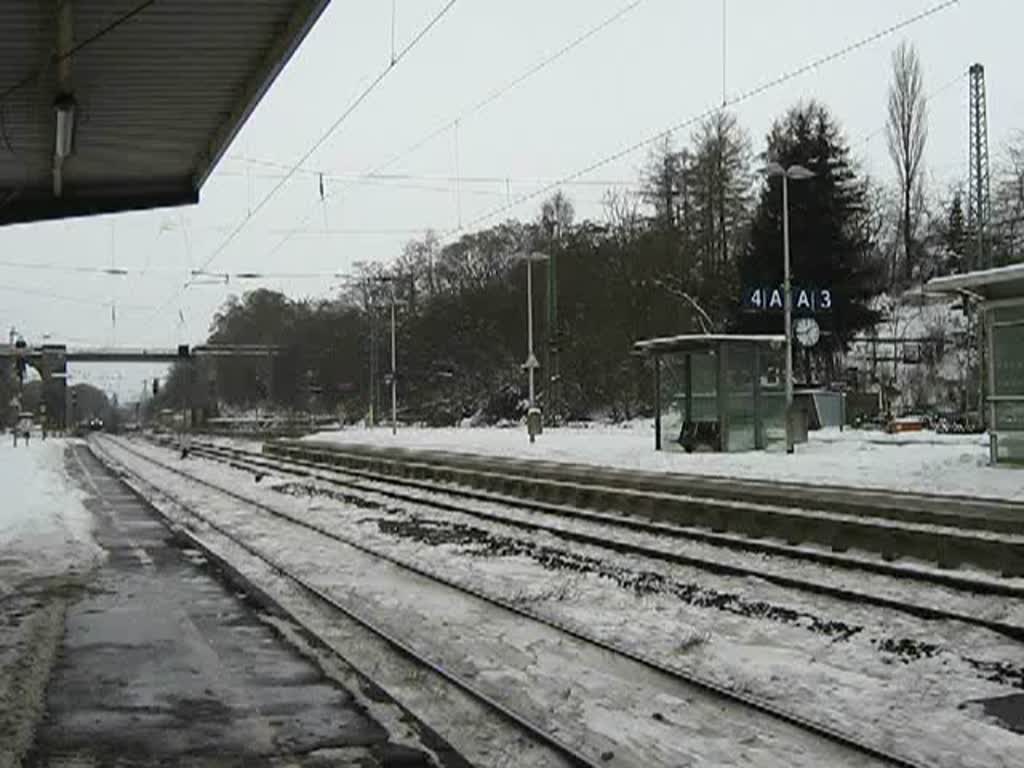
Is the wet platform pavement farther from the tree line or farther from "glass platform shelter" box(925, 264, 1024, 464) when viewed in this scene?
the tree line

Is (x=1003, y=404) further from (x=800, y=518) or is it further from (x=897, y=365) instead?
(x=897, y=365)

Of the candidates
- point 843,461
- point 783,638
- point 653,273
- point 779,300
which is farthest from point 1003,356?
point 653,273

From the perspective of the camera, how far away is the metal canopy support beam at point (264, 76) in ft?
34.1

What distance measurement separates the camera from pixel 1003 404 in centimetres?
2289

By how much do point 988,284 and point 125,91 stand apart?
15.8m

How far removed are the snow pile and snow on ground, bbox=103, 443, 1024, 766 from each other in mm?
3940

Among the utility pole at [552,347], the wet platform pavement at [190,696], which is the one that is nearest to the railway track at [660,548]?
the wet platform pavement at [190,696]

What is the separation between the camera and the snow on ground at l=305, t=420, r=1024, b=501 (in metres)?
21.2

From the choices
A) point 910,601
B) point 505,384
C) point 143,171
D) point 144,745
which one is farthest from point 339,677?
point 505,384

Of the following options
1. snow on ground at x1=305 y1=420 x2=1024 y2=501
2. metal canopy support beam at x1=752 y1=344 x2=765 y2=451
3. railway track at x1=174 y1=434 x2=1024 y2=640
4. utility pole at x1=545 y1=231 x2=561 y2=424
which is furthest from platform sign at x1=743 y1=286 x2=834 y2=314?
utility pole at x1=545 y1=231 x2=561 y2=424

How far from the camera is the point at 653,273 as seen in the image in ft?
230

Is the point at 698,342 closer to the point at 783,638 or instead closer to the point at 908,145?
the point at 783,638

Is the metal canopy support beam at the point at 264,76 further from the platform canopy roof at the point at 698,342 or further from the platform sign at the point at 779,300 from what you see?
the platform sign at the point at 779,300

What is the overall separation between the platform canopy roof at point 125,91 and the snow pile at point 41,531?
488 centimetres
